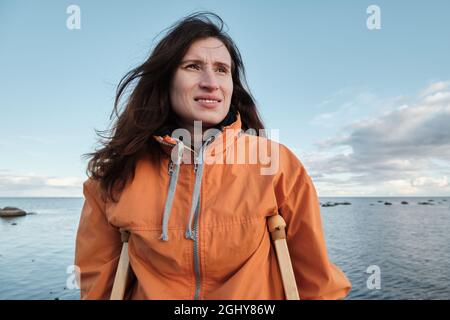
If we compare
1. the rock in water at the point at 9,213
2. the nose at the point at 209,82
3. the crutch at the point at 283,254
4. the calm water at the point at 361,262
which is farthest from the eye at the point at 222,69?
the rock in water at the point at 9,213

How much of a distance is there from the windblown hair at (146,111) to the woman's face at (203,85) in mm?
86

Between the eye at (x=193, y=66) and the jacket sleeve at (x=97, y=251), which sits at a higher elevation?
the eye at (x=193, y=66)

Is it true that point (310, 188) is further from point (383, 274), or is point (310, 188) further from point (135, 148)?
point (383, 274)

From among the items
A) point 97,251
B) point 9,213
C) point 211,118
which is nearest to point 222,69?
point 211,118

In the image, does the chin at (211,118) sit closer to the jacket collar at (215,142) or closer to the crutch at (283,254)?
the jacket collar at (215,142)

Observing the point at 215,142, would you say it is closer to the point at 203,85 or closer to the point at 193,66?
the point at 203,85

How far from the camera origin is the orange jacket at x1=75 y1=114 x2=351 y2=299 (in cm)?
217

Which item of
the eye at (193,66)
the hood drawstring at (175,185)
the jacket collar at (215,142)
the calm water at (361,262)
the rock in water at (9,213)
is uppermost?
the eye at (193,66)

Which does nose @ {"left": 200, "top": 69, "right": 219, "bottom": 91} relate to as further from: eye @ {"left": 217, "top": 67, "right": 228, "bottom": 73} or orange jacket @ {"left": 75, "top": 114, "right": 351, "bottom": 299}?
orange jacket @ {"left": 75, "top": 114, "right": 351, "bottom": 299}

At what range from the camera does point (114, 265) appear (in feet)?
8.56

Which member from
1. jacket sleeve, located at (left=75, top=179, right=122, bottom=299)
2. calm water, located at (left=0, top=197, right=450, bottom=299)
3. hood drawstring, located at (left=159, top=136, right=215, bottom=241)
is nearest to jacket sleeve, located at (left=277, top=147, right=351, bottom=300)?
hood drawstring, located at (left=159, top=136, right=215, bottom=241)

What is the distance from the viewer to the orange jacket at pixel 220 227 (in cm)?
217
